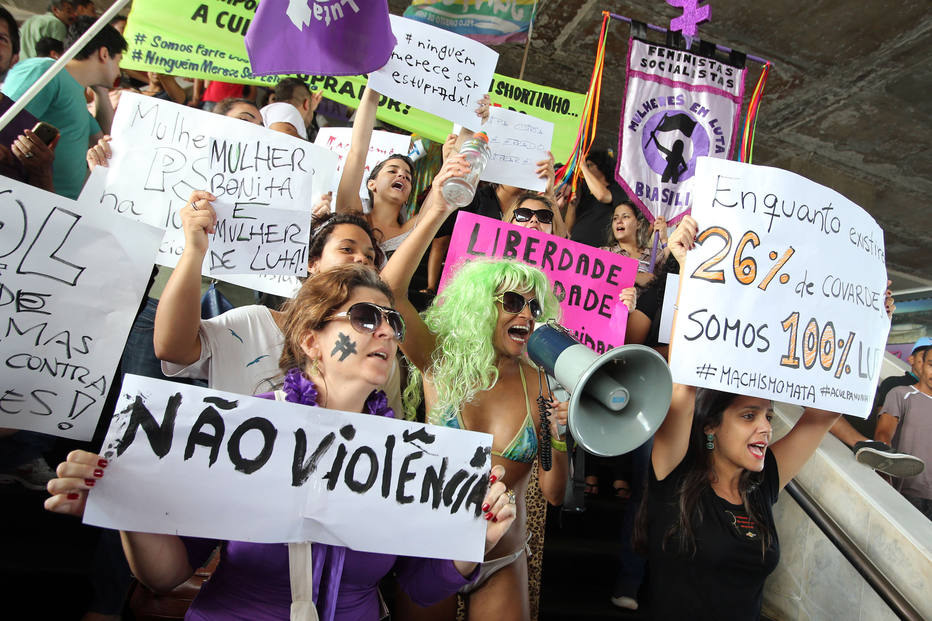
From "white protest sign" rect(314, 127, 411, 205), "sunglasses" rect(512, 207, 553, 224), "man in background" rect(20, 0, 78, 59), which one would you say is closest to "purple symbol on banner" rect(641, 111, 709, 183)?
"sunglasses" rect(512, 207, 553, 224)

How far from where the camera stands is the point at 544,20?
19.5ft

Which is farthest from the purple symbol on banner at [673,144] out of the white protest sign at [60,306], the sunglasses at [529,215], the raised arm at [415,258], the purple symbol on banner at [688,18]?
the white protest sign at [60,306]

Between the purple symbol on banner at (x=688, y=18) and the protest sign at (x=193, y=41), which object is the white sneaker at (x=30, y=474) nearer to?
the protest sign at (x=193, y=41)

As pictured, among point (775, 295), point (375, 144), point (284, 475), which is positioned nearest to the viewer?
point (284, 475)

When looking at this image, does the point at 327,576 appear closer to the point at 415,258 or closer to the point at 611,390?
the point at 611,390

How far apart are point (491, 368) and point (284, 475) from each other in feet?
3.39

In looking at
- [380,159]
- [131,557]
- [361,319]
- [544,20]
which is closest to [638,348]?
[361,319]

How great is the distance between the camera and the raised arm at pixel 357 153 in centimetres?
296

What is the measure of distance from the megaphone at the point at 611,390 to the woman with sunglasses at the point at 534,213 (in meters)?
1.81

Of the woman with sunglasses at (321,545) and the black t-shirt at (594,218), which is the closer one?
the woman with sunglasses at (321,545)

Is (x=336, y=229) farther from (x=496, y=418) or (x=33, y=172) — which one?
(x=33, y=172)

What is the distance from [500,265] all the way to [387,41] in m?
1.06

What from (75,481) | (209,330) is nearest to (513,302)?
(209,330)

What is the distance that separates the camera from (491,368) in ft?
7.43
